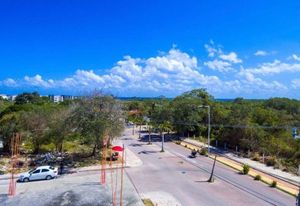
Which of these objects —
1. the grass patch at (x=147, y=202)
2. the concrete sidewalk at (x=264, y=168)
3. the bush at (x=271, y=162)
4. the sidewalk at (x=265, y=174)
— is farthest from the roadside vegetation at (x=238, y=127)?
the grass patch at (x=147, y=202)

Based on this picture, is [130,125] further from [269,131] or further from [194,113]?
[269,131]

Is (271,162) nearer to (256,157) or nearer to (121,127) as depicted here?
(256,157)

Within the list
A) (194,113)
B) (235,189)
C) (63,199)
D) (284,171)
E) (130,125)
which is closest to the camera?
(63,199)

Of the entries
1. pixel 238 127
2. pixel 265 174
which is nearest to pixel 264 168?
pixel 265 174

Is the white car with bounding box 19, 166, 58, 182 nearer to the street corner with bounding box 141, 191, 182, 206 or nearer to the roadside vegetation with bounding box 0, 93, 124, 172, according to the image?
the roadside vegetation with bounding box 0, 93, 124, 172

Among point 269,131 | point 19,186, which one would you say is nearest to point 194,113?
point 269,131

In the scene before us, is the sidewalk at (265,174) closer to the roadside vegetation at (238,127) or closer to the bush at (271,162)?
the bush at (271,162)

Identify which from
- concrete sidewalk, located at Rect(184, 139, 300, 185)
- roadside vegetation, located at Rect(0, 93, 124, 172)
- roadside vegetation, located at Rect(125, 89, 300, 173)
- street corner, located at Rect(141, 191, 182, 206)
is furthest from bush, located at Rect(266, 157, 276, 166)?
roadside vegetation, located at Rect(0, 93, 124, 172)
